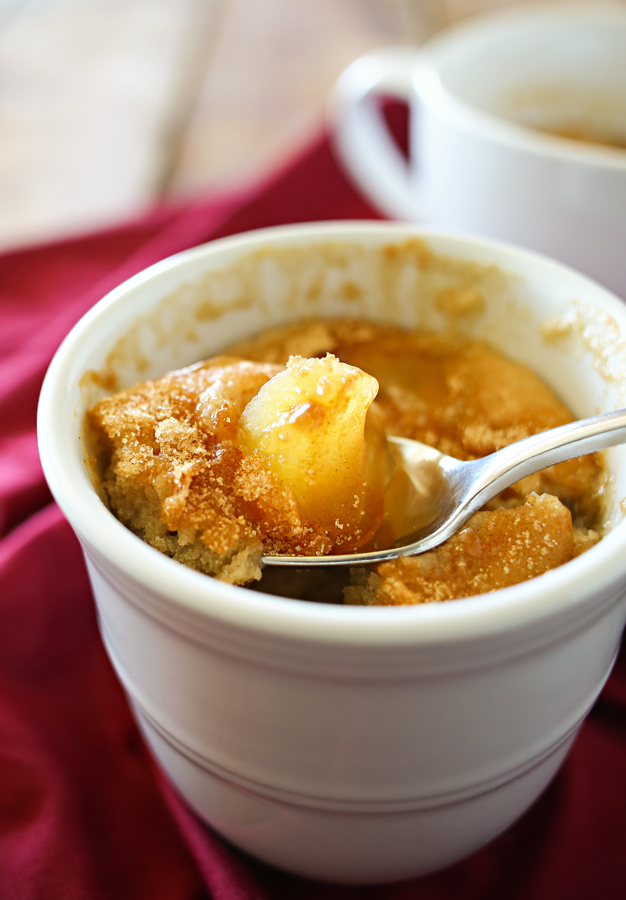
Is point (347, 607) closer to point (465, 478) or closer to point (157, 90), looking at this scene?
point (465, 478)

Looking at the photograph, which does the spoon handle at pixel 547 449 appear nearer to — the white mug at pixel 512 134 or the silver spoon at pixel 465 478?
the silver spoon at pixel 465 478

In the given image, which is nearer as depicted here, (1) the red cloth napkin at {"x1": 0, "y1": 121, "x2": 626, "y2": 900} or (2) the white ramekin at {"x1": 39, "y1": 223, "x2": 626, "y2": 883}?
(2) the white ramekin at {"x1": 39, "y1": 223, "x2": 626, "y2": 883}

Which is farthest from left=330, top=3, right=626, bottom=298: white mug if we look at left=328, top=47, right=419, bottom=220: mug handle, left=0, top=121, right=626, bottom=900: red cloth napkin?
left=0, top=121, right=626, bottom=900: red cloth napkin

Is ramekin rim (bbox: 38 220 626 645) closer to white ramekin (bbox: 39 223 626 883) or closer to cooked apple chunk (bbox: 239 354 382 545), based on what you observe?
white ramekin (bbox: 39 223 626 883)

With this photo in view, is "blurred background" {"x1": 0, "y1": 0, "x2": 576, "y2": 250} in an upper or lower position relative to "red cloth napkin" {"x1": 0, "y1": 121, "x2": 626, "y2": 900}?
upper

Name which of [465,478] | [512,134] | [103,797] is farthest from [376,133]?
[103,797]

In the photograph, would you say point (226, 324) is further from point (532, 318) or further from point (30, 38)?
point (30, 38)

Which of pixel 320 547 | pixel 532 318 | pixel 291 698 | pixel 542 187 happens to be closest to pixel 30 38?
pixel 542 187
